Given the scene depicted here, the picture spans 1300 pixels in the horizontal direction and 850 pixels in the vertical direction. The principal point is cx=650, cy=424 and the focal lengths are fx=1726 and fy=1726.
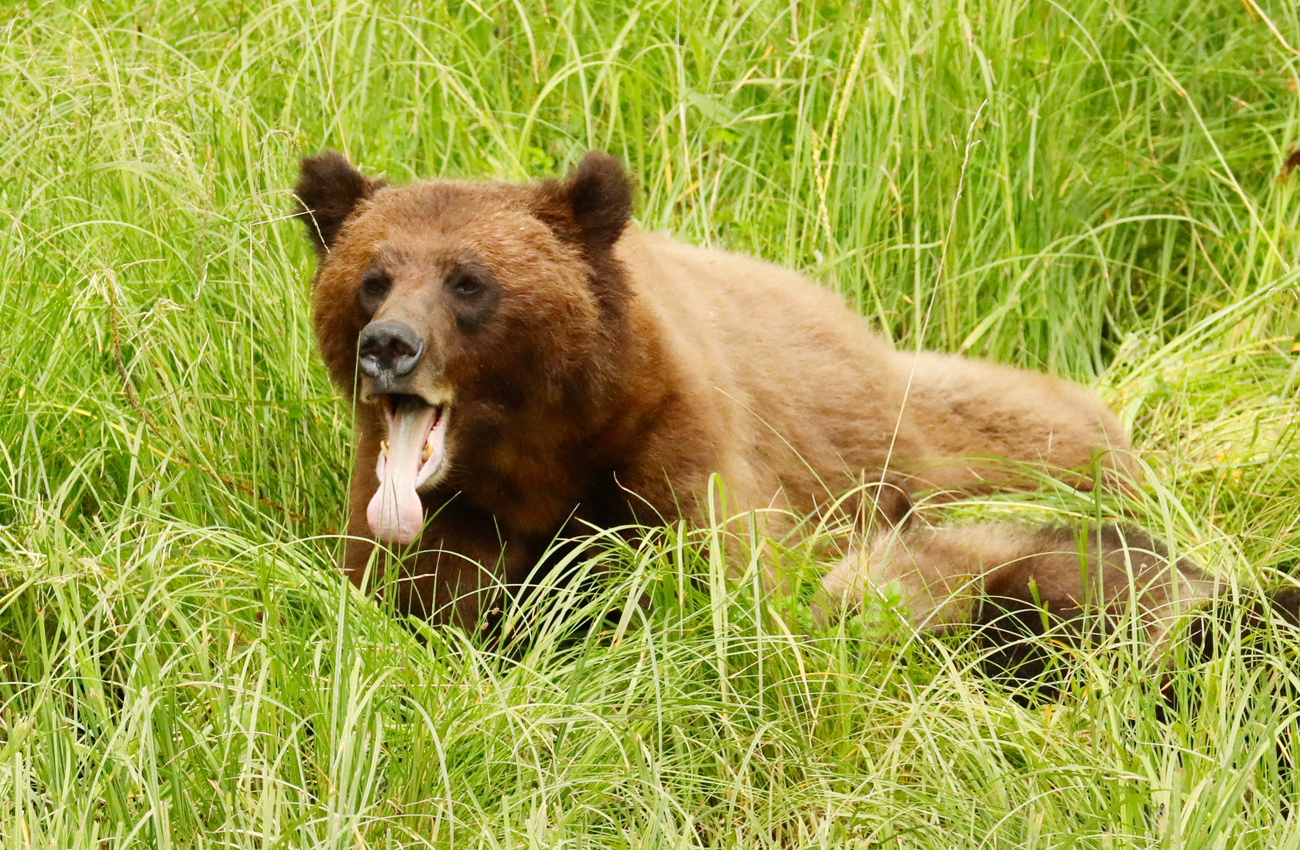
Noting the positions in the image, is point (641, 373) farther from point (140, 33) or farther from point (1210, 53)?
point (1210, 53)

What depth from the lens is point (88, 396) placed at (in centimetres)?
463

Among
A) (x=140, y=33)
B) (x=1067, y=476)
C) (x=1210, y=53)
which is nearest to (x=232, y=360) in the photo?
(x=140, y=33)

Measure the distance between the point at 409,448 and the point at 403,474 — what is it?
76 mm

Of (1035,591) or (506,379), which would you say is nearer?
(1035,591)

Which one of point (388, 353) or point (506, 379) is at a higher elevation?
point (388, 353)

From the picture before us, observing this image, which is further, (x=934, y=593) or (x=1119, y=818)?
(x=934, y=593)

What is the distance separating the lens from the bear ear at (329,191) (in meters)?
4.79

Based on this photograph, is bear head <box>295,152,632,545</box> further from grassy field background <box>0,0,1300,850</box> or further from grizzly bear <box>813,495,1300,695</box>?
grizzly bear <box>813,495,1300,695</box>

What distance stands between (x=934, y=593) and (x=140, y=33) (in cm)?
353

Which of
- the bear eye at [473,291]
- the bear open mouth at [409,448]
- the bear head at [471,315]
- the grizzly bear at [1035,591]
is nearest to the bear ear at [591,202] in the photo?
the bear head at [471,315]

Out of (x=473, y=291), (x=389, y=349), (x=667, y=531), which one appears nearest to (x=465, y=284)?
(x=473, y=291)

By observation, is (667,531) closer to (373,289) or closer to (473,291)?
(473,291)

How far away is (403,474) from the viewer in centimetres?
445

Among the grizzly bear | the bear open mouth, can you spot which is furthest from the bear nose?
the grizzly bear
